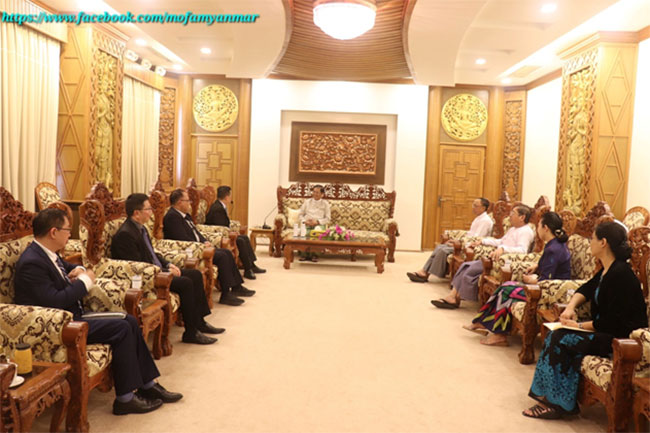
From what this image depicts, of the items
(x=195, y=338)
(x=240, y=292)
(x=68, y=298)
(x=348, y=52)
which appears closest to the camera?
(x=68, y=298)

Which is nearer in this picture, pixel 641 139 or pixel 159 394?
pixel 159 394

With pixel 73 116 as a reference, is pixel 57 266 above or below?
below

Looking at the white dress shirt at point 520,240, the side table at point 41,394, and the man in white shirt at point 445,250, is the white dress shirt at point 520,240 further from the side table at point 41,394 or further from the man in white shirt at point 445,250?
the side table at point 41,394

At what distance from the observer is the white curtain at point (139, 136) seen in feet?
25.8

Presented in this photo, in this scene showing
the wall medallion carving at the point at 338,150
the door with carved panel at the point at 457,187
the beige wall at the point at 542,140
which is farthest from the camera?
the door with carved panel at the point at 457,187

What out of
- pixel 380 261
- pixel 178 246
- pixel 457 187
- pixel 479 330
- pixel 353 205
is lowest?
pixel 479 330

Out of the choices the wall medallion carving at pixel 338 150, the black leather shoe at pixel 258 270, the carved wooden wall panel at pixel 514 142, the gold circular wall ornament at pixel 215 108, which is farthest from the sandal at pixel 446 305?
the gold circular wall ornament at pixel 215 108

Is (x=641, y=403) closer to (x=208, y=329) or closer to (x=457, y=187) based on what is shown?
(x=208, y=329)

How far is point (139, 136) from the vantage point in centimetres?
826

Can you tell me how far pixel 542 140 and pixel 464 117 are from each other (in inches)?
54.0

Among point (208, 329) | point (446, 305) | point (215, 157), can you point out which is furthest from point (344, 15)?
point (215, 157)

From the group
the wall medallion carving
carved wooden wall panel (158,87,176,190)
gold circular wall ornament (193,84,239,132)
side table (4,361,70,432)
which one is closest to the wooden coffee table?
the wall medallion carving

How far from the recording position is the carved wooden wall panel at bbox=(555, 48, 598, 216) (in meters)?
6.32

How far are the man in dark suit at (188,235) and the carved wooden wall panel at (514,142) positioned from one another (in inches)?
222
